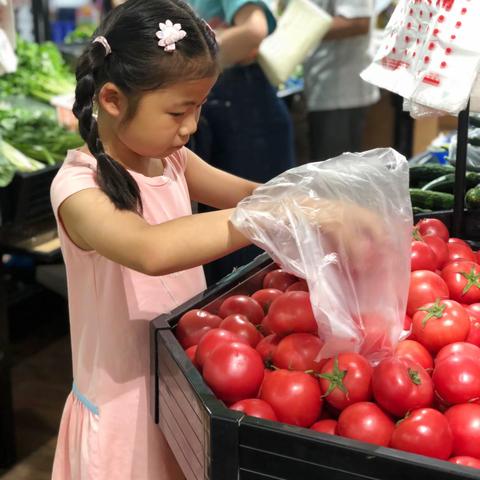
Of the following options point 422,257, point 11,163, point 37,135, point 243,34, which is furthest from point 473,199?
point 37,135

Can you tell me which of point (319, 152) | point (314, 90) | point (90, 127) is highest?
point (90, 127)

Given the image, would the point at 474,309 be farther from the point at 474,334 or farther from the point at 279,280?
the point at 279,280

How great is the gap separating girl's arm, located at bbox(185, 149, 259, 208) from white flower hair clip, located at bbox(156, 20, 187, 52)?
0.43 metres

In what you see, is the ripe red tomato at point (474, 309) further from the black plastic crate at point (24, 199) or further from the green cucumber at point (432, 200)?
the black plastic crate at point (24, 199)

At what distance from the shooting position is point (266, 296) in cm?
148

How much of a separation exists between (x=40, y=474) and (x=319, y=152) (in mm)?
2301

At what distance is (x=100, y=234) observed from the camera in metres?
1.30

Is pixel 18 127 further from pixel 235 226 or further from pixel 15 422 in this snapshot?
pixel 235 226

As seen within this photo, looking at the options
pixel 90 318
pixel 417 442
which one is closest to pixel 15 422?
pixel 90 318

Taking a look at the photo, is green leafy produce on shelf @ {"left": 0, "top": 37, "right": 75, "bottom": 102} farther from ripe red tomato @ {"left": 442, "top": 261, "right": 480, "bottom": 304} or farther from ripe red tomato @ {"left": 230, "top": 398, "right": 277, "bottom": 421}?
ripe red tomato @ {"left": 230, "top": 398, "right": 277, "bottom": 421}

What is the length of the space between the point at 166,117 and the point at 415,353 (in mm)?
561

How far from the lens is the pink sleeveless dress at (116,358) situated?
58.3 inches

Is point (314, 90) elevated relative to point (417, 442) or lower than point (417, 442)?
lower

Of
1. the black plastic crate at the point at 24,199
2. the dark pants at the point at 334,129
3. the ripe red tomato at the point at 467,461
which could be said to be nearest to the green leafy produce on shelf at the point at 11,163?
the black plastic crate at the point at 24,199
